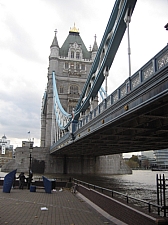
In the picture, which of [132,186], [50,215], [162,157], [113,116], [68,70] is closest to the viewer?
[50,215]

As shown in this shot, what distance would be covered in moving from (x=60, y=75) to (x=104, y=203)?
188 feet

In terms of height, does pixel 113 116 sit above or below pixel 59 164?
above

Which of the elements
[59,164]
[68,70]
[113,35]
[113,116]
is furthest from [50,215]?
[68,70]

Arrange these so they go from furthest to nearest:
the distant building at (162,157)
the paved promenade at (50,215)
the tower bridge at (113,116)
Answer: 1. the distant building at (162,157)
2. the tower bridge at (113,116)
3. the paved promenade at (50,215)

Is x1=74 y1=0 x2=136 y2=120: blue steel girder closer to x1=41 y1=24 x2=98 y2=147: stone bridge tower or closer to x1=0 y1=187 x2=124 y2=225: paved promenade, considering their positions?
x1=0 y1=187 x2=124 y2=225: paved promenade

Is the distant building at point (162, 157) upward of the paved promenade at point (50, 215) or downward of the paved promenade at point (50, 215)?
downward

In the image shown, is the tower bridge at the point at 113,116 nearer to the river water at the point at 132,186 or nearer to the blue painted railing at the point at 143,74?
the blue painted railing at the point at 143,74

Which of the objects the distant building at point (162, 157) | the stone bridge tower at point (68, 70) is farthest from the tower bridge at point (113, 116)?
the distant building at point (162, 157)

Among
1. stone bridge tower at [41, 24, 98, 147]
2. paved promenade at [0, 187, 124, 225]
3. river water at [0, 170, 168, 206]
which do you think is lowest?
river water at [0, 170, 168, 206]

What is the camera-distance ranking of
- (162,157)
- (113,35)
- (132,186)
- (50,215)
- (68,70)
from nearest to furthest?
(50,215) < (113,35) < (132,186) < (68,70) < (162,157)

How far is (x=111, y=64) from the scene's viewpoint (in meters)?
16.9

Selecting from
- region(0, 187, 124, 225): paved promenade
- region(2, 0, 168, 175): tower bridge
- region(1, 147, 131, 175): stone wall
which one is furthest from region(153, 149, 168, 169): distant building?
region(0, 187, 124, 225): paved promenade

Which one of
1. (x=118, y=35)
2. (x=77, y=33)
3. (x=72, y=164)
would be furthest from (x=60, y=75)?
(x=118, y=35)

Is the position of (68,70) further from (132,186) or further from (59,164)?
(132,186)
